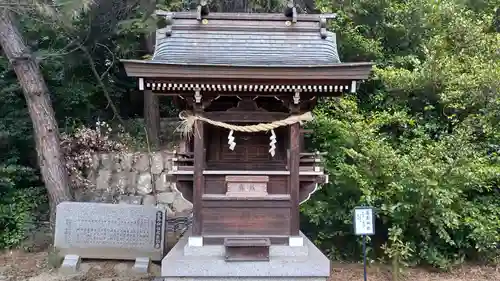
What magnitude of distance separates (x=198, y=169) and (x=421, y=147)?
382 cm

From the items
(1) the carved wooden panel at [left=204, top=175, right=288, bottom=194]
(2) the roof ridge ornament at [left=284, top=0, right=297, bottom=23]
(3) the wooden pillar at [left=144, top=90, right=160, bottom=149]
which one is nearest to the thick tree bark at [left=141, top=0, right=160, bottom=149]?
(3) the wooden pillar at [left=144, top=90, right=160, bottom=149]

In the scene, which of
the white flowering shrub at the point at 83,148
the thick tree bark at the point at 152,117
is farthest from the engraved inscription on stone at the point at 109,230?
the thick tree bark at the point at 152,117

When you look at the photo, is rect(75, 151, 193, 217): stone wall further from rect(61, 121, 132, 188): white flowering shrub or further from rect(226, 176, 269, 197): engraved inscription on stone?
rect(226, 176, 269, 197): engraved inscription on stone

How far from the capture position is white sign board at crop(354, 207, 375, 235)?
5.56 meters

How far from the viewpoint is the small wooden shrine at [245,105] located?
5117 mm

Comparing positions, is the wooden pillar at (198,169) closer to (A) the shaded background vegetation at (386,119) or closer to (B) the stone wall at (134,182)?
(A) the shaded background vegetation at (386,119)

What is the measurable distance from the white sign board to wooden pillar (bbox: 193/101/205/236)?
1976mm

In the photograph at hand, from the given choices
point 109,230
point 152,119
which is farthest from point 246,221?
point 152,119

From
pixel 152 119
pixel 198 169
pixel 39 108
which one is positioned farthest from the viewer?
pixel 152 119

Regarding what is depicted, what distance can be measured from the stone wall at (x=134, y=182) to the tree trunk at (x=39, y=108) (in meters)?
0.95

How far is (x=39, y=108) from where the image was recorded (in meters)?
7.88

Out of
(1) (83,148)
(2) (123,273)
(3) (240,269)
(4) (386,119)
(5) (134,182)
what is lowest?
(2) (123,273)

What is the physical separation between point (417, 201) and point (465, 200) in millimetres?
1028

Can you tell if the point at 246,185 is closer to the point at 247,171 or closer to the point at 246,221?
the point at 247,171
